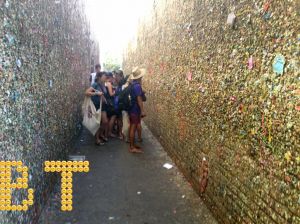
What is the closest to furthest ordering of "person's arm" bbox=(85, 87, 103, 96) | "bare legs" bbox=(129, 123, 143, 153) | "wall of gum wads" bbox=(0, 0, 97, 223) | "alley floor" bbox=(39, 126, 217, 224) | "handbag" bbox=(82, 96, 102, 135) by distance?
1. "wall of gum wads" bbox=(0, 0, 97, 223)
2. "alley floor" bbox=(39, 126, 217, 224)
3. "bare legs" bbox=(129, 123, 143, 153)
4. "person's arm" bbox=(85, 87, 103, 96)
5. "handbag" bbox=(82, 96, 102, 135)

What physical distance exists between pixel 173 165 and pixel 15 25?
4.28 m

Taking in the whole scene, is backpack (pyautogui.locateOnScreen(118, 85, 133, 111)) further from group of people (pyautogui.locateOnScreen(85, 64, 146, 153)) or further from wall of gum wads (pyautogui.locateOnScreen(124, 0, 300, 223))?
wall of gum wads (pyautogui.locateOnScreen(124, 0, 300, 223))

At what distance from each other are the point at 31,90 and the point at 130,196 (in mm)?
2198

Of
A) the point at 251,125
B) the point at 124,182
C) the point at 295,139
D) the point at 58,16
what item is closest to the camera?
the point at 295,139

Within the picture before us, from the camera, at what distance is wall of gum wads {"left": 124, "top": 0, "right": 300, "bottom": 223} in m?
2.73

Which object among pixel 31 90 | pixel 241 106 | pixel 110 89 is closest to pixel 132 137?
pixel 110 89

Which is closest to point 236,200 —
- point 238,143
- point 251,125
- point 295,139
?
point 238,143

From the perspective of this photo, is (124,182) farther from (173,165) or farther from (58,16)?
(58,16)

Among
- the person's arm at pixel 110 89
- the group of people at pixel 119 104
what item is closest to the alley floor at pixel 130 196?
the group of people at pixel 119 104

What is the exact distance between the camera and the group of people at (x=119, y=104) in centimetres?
750

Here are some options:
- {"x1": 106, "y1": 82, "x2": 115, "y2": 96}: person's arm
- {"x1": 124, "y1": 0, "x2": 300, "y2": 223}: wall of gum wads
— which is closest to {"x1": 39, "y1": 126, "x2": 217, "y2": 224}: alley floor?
{"x1": 124, "y1": 0, "x2": 300, "y2": 223}: wall of gum wads

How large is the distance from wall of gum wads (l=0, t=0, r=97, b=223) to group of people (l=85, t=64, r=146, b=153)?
1.67m

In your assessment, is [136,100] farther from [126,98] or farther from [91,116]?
[91,116]

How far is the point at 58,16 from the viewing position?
6191 mm
